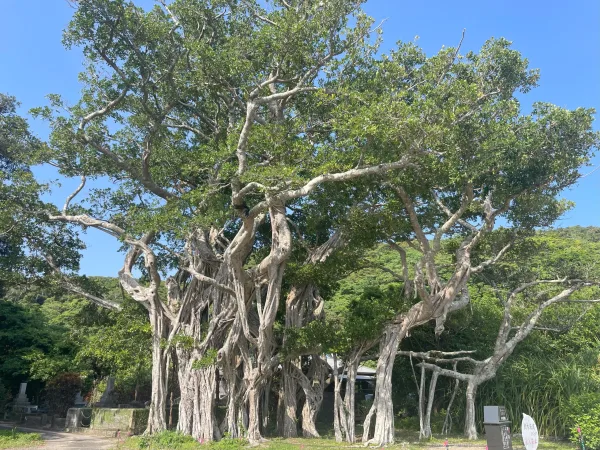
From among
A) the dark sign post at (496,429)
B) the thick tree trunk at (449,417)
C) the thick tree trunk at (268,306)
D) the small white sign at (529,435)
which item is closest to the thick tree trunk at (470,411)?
the thick tree trunk at (449,417)

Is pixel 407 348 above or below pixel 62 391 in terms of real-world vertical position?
above

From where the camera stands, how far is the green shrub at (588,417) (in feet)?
32.4

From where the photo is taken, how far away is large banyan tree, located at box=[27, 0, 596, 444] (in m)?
10.7

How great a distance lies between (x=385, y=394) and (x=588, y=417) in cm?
431

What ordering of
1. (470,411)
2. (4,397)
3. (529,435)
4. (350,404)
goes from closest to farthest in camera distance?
(529,435) → (350,404) → (470,411) → (4,397)

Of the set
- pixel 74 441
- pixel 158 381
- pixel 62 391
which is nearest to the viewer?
pixel 158 381

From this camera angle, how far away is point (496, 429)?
610 centimetres

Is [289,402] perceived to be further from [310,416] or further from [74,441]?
[74,441]

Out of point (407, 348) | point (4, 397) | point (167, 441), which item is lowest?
point (167, 441)

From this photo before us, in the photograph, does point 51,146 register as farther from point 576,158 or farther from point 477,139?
point 576,158

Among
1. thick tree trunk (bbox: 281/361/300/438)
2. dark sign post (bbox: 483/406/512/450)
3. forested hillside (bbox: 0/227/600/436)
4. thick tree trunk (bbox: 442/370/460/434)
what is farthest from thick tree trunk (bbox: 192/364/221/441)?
dark sign post (bbox: 483/406/512/450)

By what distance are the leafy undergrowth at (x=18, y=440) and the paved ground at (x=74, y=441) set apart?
0.85 feet

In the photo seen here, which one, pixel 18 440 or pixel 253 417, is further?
pixel 18 440

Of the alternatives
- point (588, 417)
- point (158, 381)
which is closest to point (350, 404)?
point (158, 381)
